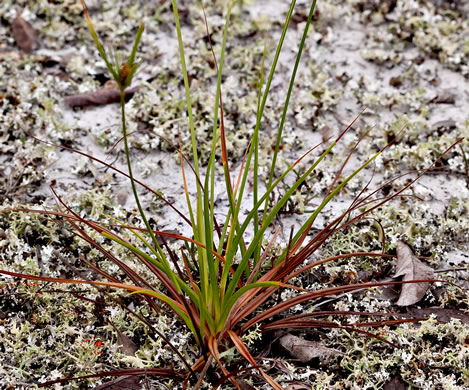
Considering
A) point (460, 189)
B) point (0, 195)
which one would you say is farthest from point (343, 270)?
point (0, 195)

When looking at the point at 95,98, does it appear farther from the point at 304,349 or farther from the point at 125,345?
the point at 304,349

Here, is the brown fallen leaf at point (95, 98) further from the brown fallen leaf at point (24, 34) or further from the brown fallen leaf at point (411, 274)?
the brown fallen leaf at point (411, 274)

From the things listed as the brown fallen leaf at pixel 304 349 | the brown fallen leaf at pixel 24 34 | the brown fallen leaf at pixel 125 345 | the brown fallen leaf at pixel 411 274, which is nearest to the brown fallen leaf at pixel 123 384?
the brown fallen leaf at pixel 125 345

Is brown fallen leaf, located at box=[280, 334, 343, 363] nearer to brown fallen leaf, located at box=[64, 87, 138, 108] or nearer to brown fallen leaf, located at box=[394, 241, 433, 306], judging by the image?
brown fallen leaf, located at box=[394, 241, 433, 306]

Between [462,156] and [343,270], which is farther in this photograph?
[462,156]

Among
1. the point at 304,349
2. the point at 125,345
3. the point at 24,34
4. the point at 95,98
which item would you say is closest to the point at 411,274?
the point at 304,349

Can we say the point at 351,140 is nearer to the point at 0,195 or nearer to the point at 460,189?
the point at 460,189
